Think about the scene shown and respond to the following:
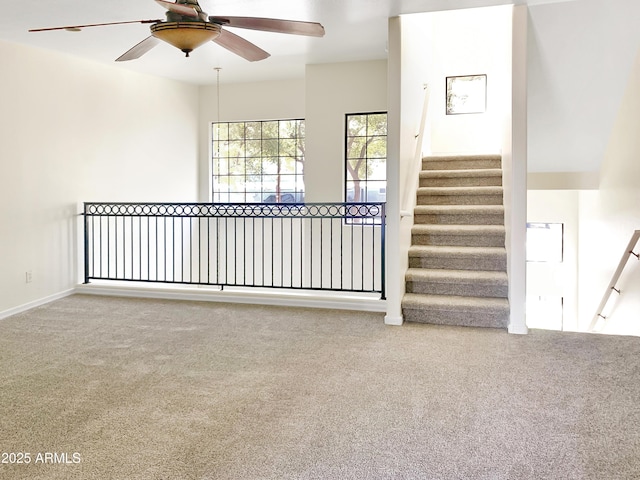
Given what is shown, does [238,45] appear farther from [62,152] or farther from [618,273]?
[618,273]

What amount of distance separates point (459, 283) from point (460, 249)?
18.2 inches

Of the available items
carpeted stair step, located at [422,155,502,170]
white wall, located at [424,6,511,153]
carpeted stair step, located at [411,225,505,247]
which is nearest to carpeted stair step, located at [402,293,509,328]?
carpeted stair step, located at [411,225,505,247]

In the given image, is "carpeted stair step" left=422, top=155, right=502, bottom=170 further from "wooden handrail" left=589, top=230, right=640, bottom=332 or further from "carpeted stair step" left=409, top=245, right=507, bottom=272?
"wooden handrail" left=589, top=230, right=640, bottom=332

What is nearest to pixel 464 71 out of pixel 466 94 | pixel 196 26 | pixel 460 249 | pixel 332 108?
pixel 466 94

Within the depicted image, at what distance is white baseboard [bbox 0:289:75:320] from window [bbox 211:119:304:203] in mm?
3159

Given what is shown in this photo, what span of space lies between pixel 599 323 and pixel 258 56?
5193mm

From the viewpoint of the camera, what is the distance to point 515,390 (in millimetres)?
3207

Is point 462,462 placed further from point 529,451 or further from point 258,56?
point 258,56

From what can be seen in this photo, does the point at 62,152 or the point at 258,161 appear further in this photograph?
the point at 258,161

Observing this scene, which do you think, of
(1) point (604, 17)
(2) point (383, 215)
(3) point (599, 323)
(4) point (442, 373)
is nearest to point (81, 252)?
(2) point (383, 215)

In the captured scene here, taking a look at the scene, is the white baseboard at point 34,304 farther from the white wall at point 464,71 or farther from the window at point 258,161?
the white wall at point 464,71

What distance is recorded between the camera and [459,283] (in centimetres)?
493

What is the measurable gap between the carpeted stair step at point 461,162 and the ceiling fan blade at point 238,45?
3476 mm

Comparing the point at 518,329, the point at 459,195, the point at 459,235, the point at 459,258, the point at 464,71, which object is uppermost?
the point at 464,71
